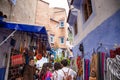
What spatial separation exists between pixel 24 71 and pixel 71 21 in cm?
576

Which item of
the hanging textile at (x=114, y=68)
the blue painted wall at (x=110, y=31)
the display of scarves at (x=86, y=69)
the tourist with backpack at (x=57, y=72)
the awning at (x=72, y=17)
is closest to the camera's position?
the hanging textile at (x=114, y=68)

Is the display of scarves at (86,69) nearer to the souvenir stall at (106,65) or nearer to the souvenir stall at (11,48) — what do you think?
the souvenir stall at (106,65)

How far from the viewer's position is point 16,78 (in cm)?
748

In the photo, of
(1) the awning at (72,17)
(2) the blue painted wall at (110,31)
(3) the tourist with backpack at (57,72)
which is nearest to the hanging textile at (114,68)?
(2) the blue painted wall at (110,31)

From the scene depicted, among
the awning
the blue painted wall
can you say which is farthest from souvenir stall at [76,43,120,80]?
the awning

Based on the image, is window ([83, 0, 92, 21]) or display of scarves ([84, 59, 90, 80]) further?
window ([83, 0, 92, 21])

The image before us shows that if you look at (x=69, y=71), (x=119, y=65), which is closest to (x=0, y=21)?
(x=69, y=71)

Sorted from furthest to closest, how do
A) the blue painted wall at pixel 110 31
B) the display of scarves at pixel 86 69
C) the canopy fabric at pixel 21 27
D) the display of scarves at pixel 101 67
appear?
1. the display of scarves at pixel 86 69
2. the canopy fabric at pixel 21 27
3. the display of scarves at pixel 101 67
4. the blue painted wall at pixel 110 31

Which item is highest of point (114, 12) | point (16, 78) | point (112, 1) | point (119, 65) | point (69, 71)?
point (112, 1)

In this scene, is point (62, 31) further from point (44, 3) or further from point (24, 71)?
point (24, 71)

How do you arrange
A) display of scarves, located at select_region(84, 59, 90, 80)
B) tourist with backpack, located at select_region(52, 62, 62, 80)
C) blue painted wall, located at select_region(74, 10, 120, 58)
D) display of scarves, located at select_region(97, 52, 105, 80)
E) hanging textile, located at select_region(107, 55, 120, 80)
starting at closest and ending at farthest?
hanging textile, located at select_region(107, 55, 120, 80) < blue painted wall, located at select_region(74, 10, 120, 58) < display of scarves, located at select_region(97, 52, 105, 80) < tourist with backpack, located at select_region(52, 62, 62, 80) < display of scarves, located at select_region(84, 59, 90, 80)

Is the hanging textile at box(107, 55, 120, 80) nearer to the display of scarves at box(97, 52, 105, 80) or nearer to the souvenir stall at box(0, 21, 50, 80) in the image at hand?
the display of scarves at box(97, 52, 105, 80)

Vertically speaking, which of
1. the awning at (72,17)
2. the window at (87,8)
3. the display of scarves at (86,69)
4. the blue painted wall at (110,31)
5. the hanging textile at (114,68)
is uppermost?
the awning at (72,17)

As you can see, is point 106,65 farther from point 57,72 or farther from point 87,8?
point 87,8
